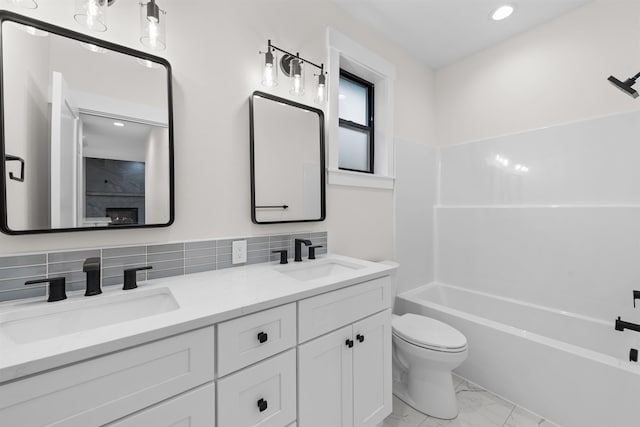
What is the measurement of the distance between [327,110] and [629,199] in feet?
6.84

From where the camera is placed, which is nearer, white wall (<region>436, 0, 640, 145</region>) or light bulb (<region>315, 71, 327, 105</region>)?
light bulb (<region>315, 71, 327, 105</region>)

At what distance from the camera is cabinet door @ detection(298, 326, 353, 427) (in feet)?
3.41

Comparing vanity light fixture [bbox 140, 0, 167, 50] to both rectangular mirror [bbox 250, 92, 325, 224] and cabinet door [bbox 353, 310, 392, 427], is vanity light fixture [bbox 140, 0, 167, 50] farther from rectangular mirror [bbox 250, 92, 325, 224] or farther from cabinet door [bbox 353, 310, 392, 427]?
cabinet door [bbox 353, 310, 392, 427]

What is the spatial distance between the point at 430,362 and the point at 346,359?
2.30 ft

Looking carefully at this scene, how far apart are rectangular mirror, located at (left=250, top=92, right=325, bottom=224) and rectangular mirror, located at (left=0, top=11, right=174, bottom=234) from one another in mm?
434

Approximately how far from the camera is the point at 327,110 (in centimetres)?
182

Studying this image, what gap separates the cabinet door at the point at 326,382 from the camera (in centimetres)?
104

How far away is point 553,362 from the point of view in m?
1.56

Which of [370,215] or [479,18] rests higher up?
[479,18]

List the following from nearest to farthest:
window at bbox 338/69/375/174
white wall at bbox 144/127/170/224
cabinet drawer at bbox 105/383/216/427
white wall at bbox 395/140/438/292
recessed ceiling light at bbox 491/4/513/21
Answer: cabinet drawer at bbox 105/383/216/427 < white wall at bbox 144/127/170/224 < recessed ceiling light at bbox 491/4/513/21 < window at bbox 338/69/375/174 < white wall at bbox 395/140/438/292

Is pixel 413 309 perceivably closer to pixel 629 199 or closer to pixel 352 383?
pixel 352 383

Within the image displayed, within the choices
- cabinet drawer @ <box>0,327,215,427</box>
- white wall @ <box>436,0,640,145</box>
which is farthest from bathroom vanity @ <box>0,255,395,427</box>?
white wall @ <box>436,0,640,145</box>

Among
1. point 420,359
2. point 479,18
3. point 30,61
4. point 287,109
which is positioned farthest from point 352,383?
point 479,18

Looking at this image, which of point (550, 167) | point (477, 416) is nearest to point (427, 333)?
point (477, 416)
